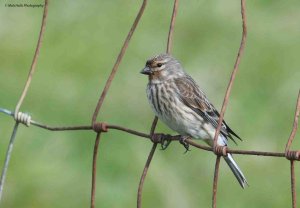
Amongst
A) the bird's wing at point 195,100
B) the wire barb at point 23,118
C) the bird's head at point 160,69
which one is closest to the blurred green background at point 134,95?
the bird's wing at point 195,100

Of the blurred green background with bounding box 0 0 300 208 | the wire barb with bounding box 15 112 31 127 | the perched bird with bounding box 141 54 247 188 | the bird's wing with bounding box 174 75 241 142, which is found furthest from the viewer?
the blurred green background with bounding box 0 0 300 208

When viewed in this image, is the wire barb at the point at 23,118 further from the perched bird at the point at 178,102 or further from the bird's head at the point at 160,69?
the bird's head at the point at 160,69

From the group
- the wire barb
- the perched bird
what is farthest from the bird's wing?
the wire barb

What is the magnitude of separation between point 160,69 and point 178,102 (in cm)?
21

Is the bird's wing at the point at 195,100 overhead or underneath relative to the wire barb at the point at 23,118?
underneath

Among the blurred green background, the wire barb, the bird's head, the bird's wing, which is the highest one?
the wire barb

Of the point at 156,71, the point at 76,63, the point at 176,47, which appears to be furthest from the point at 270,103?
the point at 156,71

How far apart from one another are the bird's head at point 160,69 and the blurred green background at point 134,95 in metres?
1.16

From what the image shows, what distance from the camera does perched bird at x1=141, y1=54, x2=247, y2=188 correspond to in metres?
5.18

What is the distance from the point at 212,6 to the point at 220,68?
4.12 feet

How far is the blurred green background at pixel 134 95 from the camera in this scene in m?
6.46

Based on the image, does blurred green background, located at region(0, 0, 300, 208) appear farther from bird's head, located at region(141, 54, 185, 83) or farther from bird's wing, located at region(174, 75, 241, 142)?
bird's head, located at region(141, 54, 185, 83)

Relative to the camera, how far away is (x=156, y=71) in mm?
5363

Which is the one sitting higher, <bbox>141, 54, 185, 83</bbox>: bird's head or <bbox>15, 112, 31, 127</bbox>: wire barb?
<bbox>15, 112, 31, 127</bbox>: wire barb
